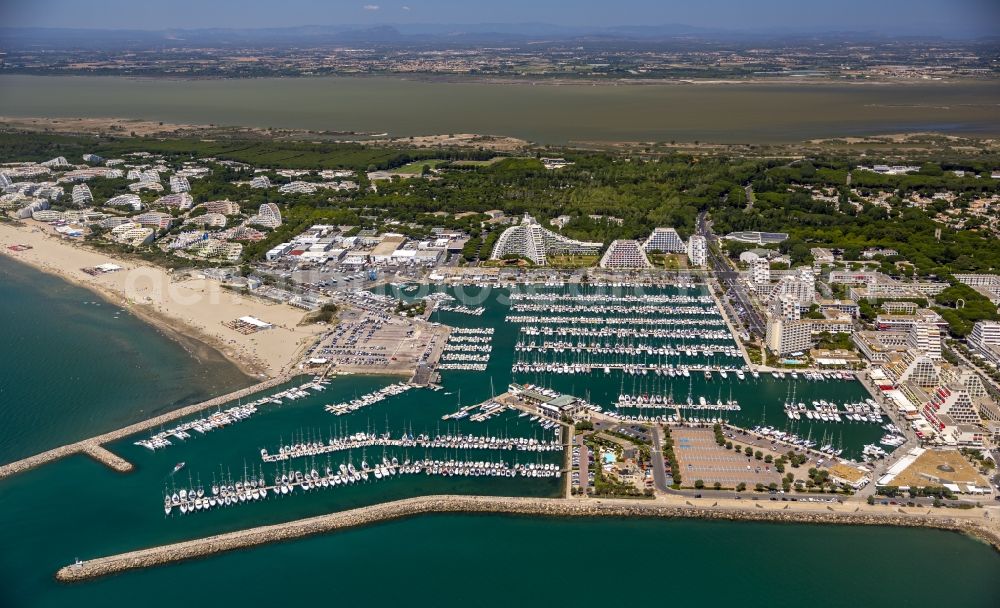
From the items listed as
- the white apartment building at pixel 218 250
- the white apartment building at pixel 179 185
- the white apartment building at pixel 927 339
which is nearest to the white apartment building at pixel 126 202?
→ the white apartment building at pixel 179 185

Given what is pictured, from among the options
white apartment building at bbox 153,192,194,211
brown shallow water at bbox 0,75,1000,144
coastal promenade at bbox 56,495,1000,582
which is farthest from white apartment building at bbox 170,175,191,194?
coastal promenade at bbox 56,495,1000,582

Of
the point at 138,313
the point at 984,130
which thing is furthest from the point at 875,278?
the point at 984,130

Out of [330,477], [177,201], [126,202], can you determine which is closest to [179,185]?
[177,201]

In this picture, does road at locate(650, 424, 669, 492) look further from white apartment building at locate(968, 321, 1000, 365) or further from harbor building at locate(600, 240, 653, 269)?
harbor building at locate(600, 240, 653, 269)

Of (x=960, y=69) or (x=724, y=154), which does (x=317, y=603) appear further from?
(x=960, y=69)

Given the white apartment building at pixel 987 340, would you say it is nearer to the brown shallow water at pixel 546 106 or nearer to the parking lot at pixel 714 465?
the parking lot at pixel 714 465

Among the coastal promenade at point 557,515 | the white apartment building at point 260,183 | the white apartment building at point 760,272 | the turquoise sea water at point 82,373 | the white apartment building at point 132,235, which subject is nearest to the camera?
the coastal promenade at point 557,515
